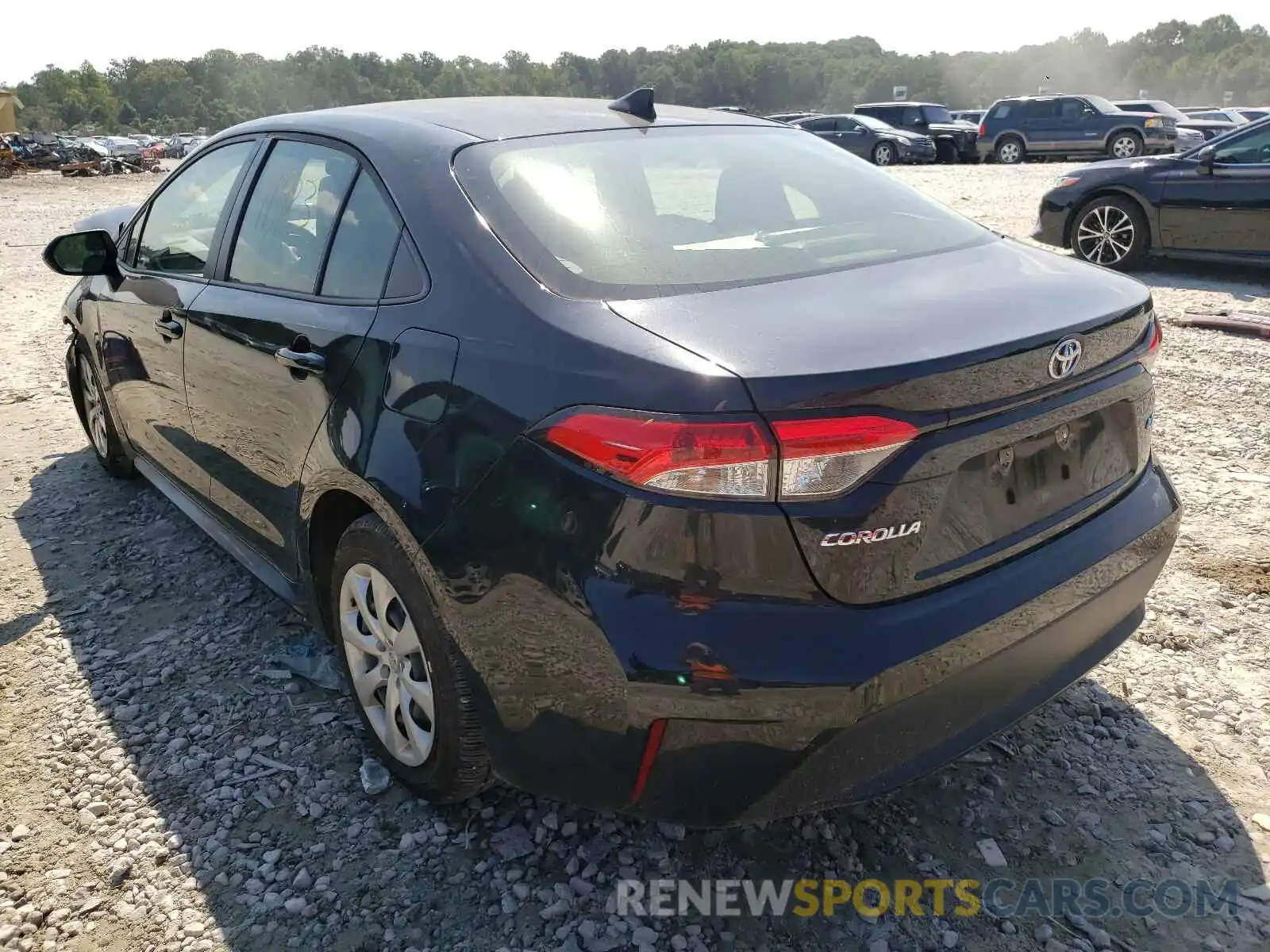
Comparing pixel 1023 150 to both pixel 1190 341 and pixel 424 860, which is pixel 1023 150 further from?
pixel 424 860

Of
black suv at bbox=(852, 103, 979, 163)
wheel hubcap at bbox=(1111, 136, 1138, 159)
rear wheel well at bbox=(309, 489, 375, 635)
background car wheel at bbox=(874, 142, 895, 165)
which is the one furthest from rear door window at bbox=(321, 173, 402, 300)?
black suv at bbox=(852, 103, 979, 163)

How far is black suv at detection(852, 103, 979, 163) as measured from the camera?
2834cm

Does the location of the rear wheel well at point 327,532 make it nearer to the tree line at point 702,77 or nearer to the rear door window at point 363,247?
the rear door window at point 363,247

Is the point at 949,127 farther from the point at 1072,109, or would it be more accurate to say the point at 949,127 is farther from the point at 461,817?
the point at 461,817

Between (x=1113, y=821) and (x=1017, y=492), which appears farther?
(x=1113, y=821)

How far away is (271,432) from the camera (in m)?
2.83

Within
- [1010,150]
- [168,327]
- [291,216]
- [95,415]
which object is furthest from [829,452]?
[1010,150]

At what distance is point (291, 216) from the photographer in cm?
294

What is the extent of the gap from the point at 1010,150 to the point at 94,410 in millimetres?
25829

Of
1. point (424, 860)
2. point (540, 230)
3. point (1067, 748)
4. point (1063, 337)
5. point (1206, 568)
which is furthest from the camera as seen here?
point (1206, 568)

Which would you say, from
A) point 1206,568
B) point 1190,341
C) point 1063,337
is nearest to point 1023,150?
point 1190,341

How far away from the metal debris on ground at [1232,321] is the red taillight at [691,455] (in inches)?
256

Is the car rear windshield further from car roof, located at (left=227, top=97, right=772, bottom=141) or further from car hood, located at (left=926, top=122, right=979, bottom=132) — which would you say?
car hood, located at (left=926, top=122, right=979, bottom=132)

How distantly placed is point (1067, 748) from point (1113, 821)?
0.95 ft
